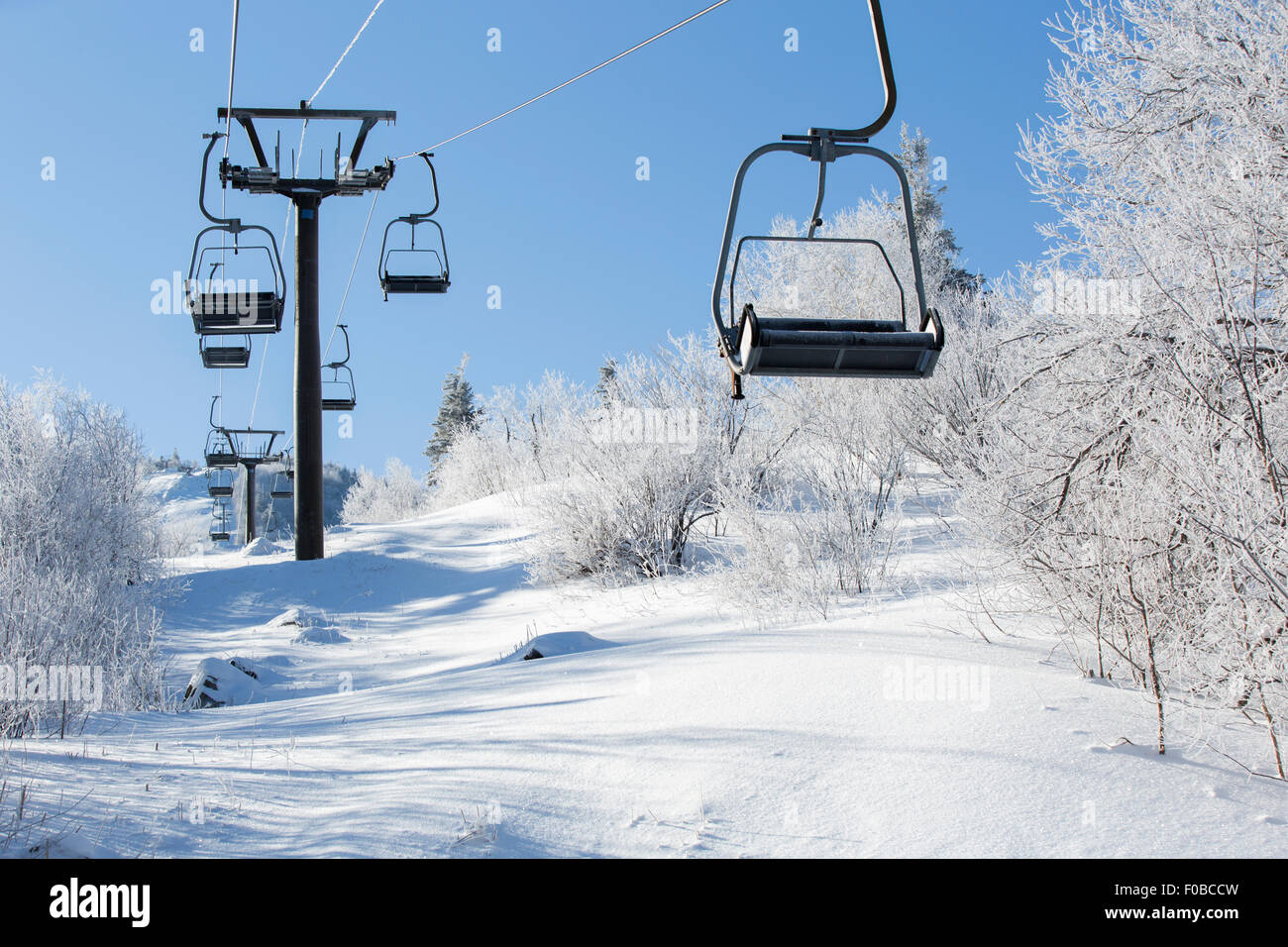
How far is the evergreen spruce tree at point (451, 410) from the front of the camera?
5675 cm

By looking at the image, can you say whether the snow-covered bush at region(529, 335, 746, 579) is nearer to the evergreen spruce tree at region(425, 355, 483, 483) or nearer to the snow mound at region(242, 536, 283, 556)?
the snow mound at region(242, 536, 283, 556)

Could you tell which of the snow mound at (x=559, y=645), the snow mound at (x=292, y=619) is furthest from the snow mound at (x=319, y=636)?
the snow mound at (x=559, y=645)

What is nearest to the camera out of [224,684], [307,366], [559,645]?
[559,645]

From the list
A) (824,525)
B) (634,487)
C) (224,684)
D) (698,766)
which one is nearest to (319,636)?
(224,684)

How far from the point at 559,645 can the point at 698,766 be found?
4.36m

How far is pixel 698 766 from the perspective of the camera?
450cm

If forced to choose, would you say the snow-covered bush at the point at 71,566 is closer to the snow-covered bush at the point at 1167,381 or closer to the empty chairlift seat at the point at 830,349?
the empty chairlift seat at the point at 830,349

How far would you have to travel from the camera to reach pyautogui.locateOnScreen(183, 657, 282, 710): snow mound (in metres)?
8.95

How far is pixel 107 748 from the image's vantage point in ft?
18.3

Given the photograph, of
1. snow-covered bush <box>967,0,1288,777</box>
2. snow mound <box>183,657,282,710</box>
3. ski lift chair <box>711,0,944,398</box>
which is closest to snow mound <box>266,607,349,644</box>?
snow mound <box>183,657,282,710</box>

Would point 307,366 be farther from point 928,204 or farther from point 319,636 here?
point 928,204

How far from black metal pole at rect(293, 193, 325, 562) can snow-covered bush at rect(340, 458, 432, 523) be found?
29.2 meters
